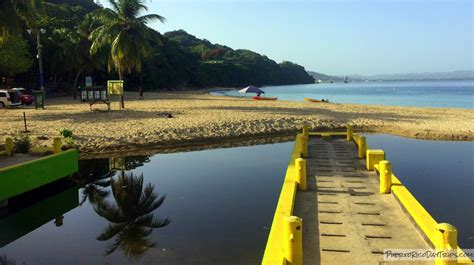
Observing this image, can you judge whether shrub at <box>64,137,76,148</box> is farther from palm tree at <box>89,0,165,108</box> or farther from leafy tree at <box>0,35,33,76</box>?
leafy tree at <box>0,35,33,76</box>

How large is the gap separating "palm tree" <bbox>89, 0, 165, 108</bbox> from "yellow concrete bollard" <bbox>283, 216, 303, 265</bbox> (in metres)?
30.2

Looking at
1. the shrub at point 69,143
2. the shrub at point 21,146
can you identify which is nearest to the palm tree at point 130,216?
the shrub at point 21,146

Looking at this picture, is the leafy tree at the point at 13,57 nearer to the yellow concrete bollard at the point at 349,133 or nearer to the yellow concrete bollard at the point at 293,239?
the yellow concrete bollard at the point at 349,133

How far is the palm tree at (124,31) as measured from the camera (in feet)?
107

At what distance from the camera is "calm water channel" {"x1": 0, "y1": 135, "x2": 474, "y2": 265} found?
7637 millimetres

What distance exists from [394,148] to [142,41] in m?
22.9

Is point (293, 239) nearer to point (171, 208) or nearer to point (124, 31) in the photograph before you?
point (171, 208)

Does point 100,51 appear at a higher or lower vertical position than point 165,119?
higher

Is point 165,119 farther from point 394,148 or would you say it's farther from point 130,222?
point 130,222

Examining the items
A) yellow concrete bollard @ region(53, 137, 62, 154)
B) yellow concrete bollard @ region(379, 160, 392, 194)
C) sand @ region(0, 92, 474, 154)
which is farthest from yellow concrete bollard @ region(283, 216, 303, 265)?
sand @ region(0, 92, 474, 154)

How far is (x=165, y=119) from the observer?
24391 millimetres

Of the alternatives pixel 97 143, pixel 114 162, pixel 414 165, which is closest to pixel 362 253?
pixel 414 165

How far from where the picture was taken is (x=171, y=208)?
10.2m

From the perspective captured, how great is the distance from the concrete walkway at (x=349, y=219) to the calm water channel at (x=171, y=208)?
1.28m
